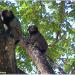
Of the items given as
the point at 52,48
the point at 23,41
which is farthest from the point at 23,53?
the point at 23,41

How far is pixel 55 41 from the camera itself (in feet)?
30.9

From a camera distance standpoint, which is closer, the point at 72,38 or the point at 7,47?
the point at 7,47

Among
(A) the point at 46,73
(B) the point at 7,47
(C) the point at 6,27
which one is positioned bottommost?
(A) the point at 46,73

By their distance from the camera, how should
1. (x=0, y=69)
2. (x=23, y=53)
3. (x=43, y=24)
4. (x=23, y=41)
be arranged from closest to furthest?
(x=0, y=69), (x=23, y=41), (x=23, y=53), (x=43, y=24)

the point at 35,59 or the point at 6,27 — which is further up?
the point at 6,27

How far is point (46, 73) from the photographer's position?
515 cm

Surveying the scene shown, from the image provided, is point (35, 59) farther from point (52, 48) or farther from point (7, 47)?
point (52, 48)

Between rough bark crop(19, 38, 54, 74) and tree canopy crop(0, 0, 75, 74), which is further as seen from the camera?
tree canopy crop(0, 0, 75, 74)

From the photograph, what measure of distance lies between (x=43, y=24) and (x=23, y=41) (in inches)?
138

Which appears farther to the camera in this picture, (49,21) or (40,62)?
(49,21)

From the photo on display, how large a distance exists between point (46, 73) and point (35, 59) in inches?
26.1

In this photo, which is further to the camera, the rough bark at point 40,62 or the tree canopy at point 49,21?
the tree canopy at point 49,21

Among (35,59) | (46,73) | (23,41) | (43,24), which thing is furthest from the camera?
(43,24)

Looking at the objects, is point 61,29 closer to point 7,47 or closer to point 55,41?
point 55,41
